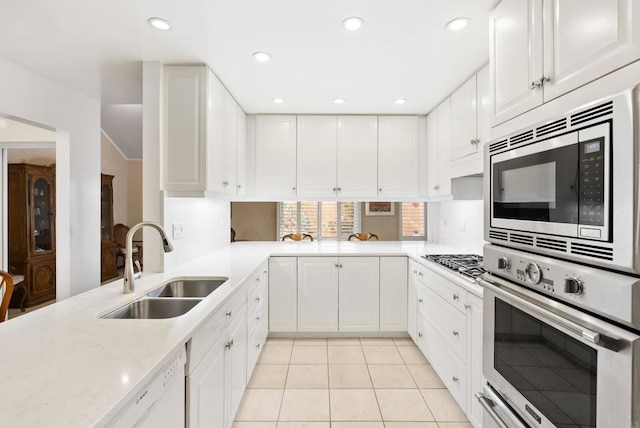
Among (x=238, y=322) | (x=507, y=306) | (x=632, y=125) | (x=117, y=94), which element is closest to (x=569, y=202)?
(x=632, y=125)

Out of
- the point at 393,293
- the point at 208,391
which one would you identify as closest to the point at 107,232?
the point at 393,293

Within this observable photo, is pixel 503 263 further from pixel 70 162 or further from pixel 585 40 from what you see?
pixel 70 162

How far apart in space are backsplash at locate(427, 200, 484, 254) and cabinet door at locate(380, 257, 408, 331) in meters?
0.61

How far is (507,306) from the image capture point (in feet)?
4.25

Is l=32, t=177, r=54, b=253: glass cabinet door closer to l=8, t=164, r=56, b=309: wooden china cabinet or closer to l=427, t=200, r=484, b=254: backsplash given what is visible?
l=8, t=164, r=56, b=309: wooden china cabinet

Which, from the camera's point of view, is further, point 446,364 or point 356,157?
point 356,157

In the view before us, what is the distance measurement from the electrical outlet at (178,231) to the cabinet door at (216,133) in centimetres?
39

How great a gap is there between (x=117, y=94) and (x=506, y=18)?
314cm

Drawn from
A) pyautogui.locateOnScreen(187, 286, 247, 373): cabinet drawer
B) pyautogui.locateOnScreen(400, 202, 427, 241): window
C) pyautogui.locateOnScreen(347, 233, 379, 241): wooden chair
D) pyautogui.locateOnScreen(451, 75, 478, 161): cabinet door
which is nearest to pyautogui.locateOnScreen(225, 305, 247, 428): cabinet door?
pyautogui.locateOnScreen(187, 286, 247, 373): cabinet drawer

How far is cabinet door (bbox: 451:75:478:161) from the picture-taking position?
2.39 m

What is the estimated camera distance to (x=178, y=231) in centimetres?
252

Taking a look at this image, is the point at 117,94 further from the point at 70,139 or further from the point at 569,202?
the point at 569,202

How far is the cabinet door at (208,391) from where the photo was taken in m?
A: 1.26

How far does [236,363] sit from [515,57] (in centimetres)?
208
